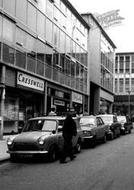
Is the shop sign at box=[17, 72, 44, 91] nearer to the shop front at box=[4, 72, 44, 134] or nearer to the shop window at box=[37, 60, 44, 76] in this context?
the shop front at box=[4, 72, 44, 134]

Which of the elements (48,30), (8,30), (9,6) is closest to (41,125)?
(8,30)

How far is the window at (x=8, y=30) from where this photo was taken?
21.3 meters

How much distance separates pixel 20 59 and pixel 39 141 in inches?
450

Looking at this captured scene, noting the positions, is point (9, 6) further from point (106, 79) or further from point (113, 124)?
point (106, 79)

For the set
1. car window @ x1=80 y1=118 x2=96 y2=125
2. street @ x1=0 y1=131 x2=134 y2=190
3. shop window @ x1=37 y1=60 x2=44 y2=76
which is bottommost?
street @ x1=0 y1=131 x2=134 y2=190

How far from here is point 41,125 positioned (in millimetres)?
14516

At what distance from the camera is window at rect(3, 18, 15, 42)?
2134 cm

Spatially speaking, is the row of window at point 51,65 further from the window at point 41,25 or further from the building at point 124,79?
the building at point 124,79

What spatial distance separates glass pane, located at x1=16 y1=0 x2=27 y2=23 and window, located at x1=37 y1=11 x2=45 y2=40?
243 cm

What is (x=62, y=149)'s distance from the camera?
556 inches

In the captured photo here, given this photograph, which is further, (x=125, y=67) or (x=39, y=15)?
(x=125, y=67)

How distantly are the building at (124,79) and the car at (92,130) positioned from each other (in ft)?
197

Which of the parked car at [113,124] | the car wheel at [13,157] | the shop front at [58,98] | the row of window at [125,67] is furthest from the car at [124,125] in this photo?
the row of window at [125,67]

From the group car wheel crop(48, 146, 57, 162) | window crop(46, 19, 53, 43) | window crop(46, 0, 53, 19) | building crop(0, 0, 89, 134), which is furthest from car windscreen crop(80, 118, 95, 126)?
window crop(46, 0, 53, 19)
